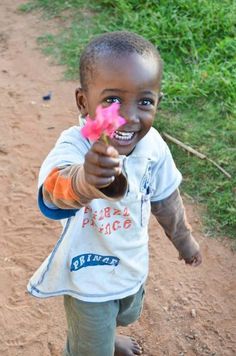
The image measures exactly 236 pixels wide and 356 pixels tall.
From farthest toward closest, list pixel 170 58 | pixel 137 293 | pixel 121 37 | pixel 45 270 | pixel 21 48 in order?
pixel 21 48 → pixel 170 58 → pixel 137 293 → pixel 45 270 → pixel 121 37

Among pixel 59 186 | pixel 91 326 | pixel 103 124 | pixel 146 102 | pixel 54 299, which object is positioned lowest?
pixel 54 299

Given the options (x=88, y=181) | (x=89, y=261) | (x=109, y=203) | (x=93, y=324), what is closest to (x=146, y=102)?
(x=109, y=203)

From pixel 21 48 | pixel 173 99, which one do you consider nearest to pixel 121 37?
pixel 173 99

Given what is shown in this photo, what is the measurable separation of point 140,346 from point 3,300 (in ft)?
2.27

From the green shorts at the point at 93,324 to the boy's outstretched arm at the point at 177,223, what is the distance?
0.98 ft

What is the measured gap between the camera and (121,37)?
1886mm

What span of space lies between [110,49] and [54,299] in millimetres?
1524

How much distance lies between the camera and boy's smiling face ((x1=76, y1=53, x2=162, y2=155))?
1.76m

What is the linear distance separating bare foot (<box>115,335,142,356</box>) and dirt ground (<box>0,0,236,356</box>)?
0.07 m

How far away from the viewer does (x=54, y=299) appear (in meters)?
2.96

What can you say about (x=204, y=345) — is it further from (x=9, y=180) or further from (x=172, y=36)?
(x=172, y=36)

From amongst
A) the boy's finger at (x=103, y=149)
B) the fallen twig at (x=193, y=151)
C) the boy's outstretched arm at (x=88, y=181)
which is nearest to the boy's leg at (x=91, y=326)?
the boy's outstretched arm at (x=88, y=181)

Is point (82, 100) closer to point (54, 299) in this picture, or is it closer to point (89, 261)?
point (89, 261)

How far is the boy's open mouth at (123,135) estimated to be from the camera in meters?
1.78
